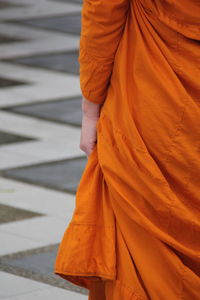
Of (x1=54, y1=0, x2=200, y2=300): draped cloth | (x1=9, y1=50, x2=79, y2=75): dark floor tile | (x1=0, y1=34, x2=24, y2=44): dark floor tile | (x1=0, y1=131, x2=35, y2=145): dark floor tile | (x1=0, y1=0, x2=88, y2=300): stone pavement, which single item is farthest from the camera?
(x1=0, y1=34, x2=24, y2=44): dark floor tile

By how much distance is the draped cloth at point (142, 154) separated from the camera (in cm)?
298

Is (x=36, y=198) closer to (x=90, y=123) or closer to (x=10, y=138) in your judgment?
(x=10, y=138)

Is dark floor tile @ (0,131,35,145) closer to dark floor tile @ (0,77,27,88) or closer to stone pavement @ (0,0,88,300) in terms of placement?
stone pavement @ (0,0,88,300)

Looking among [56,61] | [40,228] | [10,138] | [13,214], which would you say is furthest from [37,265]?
[56,61]

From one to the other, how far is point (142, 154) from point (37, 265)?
1760 mm

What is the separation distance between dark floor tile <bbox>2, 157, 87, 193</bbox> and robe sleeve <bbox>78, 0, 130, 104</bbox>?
8.86ft

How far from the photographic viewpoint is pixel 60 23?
11711mm

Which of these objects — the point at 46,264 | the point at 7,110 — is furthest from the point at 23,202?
the point at 7,110

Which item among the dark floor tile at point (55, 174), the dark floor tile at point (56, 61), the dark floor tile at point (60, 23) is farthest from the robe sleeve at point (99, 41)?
the dark floor tile at point (60, 23)

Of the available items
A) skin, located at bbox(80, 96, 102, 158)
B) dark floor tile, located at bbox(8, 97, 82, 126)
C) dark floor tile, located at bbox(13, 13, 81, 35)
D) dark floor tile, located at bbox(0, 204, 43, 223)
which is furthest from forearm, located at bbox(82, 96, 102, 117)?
dark floor tile, located at bbox(13, 13, 81, 35)

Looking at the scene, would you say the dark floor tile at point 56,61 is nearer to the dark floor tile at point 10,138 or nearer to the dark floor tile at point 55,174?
the dark floor tile at point 10,138

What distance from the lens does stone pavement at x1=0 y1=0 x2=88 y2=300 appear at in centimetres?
461

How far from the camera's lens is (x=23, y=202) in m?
5.62

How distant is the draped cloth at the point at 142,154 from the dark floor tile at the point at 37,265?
1.28m
